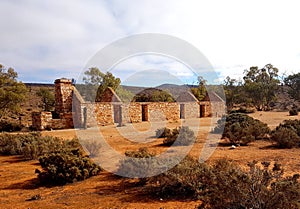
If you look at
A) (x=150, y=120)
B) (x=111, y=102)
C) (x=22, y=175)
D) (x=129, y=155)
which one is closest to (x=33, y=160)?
(x=22, y=175)

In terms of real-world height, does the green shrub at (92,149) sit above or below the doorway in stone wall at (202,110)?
below

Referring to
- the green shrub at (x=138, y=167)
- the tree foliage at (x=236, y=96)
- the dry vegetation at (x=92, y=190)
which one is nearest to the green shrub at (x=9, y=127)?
the dry vegetation at (x=92, y=190)

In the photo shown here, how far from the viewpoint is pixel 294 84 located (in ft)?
148

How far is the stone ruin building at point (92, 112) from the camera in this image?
1844 centimetres

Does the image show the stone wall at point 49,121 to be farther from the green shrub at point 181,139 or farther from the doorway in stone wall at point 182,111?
the doorway in stone wall at point 182,111

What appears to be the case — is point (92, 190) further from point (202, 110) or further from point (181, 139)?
point (202, 110)

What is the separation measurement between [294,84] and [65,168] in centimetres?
4746

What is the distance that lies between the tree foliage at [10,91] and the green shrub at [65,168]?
46.3ft

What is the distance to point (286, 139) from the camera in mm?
9555

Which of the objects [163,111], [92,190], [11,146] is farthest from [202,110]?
[92,190]

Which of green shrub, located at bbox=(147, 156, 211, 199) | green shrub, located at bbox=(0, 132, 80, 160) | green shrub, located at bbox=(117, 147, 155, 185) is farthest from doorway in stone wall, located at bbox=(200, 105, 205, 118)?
green shrub, located at bbox=(147, 156, 211, 199)

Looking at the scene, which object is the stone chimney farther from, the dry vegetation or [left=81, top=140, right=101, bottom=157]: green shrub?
[left=81, top=140, right=101, bottom=157]: green shrub

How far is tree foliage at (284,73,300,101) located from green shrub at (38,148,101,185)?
4544 cm

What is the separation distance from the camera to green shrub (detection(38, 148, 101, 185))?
6.70 meters
